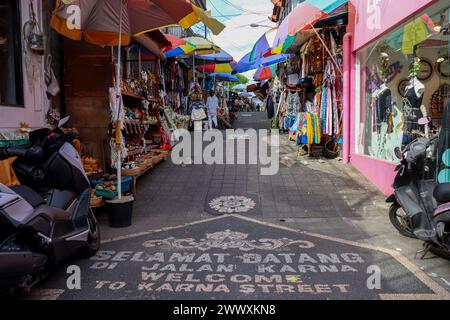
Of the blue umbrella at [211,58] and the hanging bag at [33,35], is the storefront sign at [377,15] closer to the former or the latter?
the hanging bag at [33,35]

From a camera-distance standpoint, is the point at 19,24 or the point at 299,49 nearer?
the point at 19,24

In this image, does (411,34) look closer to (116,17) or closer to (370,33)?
(370,33)

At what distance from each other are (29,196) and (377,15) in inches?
271

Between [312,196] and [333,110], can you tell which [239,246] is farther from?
[333,110]

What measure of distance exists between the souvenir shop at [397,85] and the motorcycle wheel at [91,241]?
446 cm

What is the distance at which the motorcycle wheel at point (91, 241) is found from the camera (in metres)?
4.58

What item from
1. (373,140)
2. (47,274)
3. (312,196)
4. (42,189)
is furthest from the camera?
(373,140)

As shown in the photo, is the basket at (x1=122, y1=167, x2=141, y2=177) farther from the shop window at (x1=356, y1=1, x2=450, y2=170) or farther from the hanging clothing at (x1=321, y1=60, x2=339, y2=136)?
the hanging clothing at (x1=321, y1=60, x2=339, y2=136)

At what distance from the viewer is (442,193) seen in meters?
4.29

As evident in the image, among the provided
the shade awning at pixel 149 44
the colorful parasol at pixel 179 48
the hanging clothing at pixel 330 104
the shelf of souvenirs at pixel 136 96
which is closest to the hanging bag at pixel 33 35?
the shelf of souvenirs at pixel 136 96
